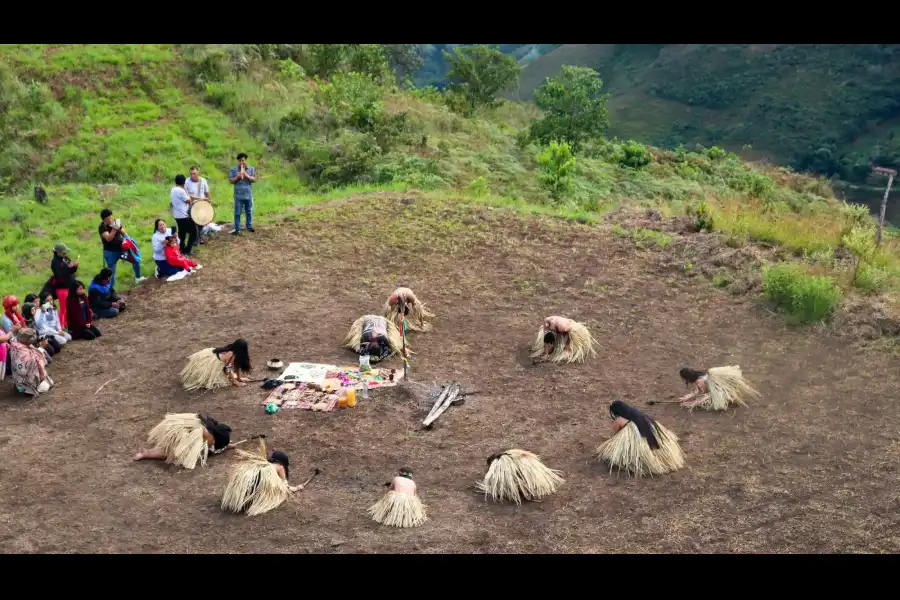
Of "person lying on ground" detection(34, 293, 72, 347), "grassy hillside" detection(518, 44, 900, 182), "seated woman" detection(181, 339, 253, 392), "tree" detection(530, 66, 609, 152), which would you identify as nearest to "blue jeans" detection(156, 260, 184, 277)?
"person lying on ground" detection(34, 293, 72, 347)

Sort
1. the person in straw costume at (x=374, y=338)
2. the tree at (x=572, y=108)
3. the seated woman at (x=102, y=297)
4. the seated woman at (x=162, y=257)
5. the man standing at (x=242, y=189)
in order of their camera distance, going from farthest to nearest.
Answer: the tree at (x=572, y=108)
the man standing at (x=242, y=189)
the seated woman at (x=162, y=257)
the seated woman at (x=102, y=297)
the person in straw costume at (x=374, y=338)

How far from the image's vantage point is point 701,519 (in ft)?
22.6

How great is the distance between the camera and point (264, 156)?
1908cm

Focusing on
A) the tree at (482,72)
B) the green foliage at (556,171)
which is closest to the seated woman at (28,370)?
the green foliage at (556,171)

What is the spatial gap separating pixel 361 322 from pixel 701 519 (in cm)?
548

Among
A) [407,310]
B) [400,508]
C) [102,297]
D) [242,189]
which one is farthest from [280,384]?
[242,189]

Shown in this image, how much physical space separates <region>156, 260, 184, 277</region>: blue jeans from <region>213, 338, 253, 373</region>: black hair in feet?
12.3

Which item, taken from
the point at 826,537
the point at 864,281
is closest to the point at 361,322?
the point at 826,537

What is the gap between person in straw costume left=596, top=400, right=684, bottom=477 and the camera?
25.0ft

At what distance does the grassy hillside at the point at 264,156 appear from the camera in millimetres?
14523

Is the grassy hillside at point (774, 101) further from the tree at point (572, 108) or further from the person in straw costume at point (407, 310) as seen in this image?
the person in straw costume at point (407, 310)

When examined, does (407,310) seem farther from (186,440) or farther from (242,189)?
(242,189)

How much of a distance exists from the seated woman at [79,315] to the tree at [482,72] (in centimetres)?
2195

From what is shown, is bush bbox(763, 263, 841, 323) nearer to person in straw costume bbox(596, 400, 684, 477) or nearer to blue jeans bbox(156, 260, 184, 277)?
person in straw costume bbox(596, 400, 684, 477)
